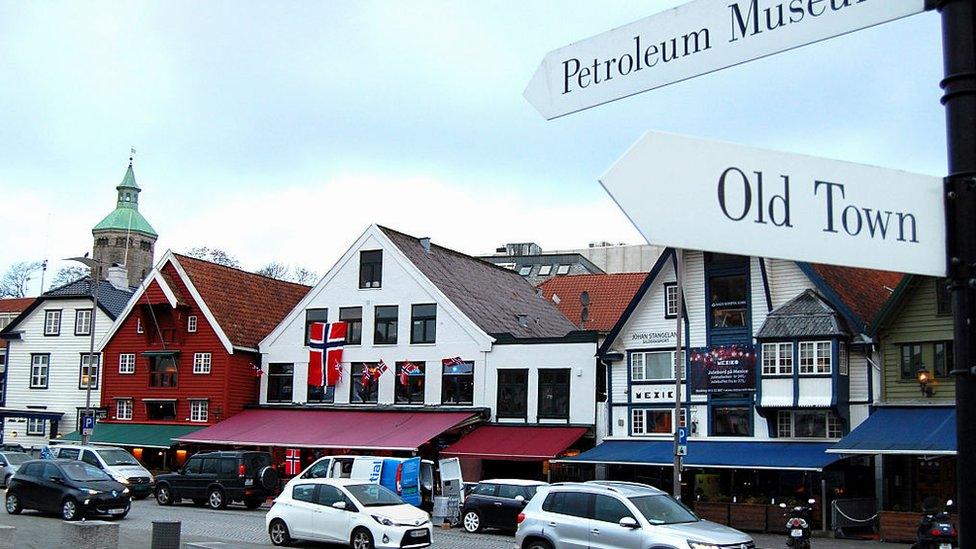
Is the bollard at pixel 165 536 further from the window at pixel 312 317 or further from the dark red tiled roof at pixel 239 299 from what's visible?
the dark red tiled roof at pixel 239 299

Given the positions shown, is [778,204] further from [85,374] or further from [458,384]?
[85,374]

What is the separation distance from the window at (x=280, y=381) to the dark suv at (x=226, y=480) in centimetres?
1113

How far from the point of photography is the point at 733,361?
117ft

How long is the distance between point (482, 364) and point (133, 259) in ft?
349

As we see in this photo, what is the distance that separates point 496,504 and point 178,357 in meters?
25.0

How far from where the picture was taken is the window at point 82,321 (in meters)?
54.9

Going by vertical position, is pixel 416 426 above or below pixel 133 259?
below

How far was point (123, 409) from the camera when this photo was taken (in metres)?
51.0

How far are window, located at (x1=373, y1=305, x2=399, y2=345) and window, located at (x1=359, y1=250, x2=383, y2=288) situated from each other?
121 cm

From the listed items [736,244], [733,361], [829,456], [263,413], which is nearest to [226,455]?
[263,413]

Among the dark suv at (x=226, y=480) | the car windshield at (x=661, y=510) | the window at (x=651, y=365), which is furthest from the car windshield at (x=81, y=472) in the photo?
the window at (x=651, y=365)

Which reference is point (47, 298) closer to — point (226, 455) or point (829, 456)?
point (226, 455)

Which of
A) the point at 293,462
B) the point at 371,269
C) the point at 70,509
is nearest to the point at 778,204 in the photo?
the point at 70,509

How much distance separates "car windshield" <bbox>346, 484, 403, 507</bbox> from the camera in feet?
79.1
